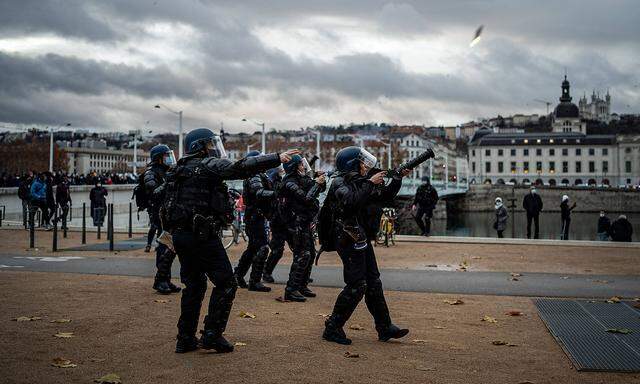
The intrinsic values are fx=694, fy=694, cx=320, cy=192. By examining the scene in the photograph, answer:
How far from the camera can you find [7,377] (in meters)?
5.44

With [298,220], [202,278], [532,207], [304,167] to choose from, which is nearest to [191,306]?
[202,278]

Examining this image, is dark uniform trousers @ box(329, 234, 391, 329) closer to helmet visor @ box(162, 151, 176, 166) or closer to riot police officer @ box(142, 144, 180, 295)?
riot police officer @ box(142, 144, 180, 295)

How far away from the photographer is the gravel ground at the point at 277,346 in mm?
5715

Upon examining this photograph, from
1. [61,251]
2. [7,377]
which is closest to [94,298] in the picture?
[7,377]

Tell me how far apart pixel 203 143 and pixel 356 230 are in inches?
68.5

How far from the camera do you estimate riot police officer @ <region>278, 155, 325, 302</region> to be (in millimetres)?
9789

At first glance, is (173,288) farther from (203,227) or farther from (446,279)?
(446,279)

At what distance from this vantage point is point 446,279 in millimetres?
12211

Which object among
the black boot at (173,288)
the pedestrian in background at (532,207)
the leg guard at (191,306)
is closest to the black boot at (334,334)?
the leg guard at (191,306)

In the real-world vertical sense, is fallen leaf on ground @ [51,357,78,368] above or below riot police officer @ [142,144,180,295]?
below

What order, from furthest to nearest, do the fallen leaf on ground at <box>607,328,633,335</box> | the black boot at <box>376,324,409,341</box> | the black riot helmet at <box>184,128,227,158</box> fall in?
the fallen leaf on ground at <box>607,328,633,335</box> < the black boot at <box>376,324,409,341</box> < the black riot helmet at <box>184,128,227,158</box>

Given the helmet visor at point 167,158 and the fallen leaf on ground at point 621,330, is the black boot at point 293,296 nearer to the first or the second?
the helmet visor at point 167,158

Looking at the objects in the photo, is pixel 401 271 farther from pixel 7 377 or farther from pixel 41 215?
pixel 41 215

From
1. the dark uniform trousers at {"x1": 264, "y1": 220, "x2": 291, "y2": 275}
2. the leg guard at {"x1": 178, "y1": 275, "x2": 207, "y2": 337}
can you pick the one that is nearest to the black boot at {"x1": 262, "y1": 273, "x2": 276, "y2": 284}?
the dark uniform trousers at {"x1": 264, "y1": 220, "x2": 291, "y2": 275}
